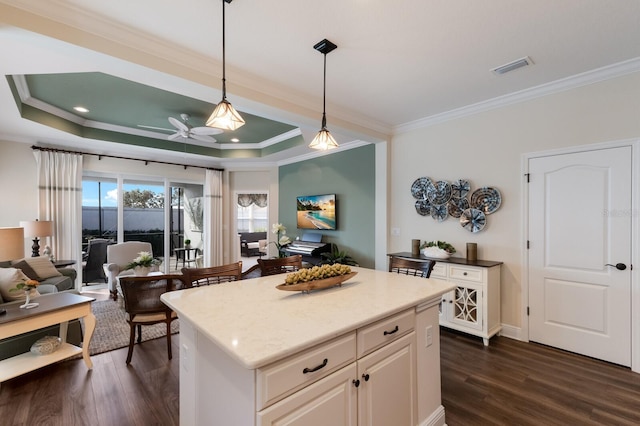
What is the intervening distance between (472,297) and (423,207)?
1343mm

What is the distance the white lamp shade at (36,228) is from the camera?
13.9 feet

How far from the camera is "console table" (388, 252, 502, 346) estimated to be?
3203 mm

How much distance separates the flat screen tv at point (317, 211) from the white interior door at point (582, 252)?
3.07 metres

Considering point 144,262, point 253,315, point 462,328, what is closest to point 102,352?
point 144,262

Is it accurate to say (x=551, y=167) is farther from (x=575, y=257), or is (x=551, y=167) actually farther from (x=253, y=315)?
(x=253, y=315)

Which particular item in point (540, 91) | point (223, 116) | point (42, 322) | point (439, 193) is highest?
point (540, 91)

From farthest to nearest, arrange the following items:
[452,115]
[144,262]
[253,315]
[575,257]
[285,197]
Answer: [285,197] < [144,262] < [452,115] < [575,257] < [253,315]

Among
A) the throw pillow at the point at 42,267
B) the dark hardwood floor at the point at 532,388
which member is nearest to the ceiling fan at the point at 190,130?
the throw pillow at the point at 42,267

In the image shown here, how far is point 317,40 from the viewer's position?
2.34m

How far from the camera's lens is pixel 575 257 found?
9.81 feet

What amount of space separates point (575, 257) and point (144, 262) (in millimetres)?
5370

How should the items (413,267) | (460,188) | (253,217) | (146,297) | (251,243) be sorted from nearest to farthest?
(413,267)
(146,297)
(460,188)
(253,217)
(251,243)

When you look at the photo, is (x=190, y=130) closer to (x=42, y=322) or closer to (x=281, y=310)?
(x=42, y=322)

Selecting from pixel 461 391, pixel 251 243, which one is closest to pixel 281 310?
pixel 461 391
